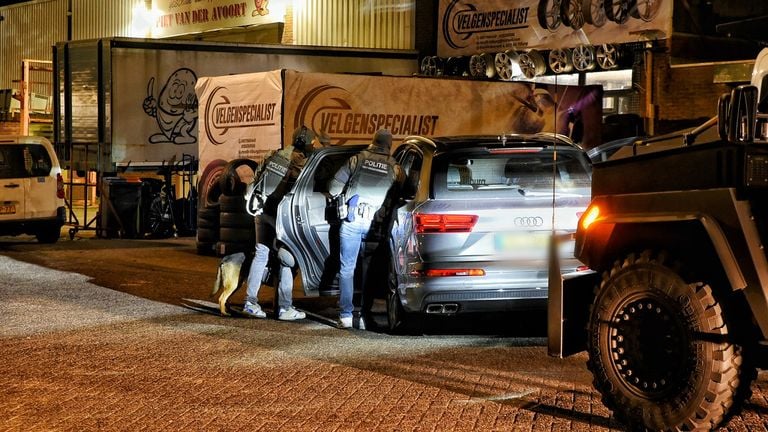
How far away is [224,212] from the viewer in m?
15.1

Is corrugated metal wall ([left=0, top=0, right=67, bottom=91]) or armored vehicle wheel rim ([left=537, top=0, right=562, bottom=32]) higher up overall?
corrugated metal wall ([left=0, top=0, right=67, bottom=91])

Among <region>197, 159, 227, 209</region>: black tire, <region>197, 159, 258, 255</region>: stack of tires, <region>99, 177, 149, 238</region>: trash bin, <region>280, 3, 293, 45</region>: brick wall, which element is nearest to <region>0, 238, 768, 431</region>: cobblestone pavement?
<region>197, 159, 258, 255</region>: stack of tires

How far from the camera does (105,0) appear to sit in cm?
3772

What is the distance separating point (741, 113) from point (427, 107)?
14017 mm

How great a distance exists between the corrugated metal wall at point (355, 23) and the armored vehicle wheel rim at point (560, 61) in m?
5.04

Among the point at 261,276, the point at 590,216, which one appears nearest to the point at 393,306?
the point at 261,276

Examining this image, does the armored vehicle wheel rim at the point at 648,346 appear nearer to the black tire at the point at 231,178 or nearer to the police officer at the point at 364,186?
the police officer at the point at 364,186

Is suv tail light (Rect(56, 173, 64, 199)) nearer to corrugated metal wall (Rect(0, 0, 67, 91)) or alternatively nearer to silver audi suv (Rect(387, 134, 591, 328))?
silver audi suv (Rect(387, 134, 591, 328))

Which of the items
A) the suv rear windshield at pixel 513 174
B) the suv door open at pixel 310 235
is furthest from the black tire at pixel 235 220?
the suv rear windshield at pixel 513 174

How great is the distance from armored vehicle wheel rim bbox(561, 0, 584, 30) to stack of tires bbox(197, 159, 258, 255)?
328 inches

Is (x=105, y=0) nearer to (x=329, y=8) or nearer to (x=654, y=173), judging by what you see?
(x=329, y=8)

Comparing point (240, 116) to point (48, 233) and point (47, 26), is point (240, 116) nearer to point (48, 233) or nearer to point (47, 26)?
point (48, 233)

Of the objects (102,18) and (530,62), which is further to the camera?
(102,18)

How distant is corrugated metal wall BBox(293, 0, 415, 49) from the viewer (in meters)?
28.2
